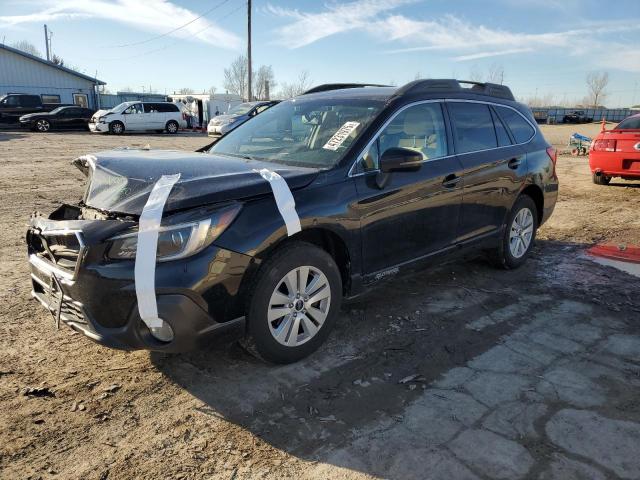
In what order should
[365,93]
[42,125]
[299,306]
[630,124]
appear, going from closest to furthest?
[299,306] < [365,93] < [630,124] < [42,125]

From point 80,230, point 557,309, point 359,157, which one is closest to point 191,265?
point 80,230

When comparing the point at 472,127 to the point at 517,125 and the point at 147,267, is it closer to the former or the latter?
the point at 517,125

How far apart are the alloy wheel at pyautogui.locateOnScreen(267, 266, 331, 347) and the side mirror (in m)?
0.92

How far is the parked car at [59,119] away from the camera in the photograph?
91.1ft

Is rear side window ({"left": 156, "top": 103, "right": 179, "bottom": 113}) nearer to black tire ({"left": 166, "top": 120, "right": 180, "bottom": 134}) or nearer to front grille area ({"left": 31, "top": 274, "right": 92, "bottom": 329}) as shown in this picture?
black tire ({"left": 166, "top": 120, "right": 180, "bottom": 134})

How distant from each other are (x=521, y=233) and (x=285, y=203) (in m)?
3.36

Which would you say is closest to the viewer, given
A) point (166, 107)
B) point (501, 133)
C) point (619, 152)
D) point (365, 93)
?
point (365, 93)

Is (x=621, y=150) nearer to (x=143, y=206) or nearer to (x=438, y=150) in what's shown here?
(x=438, y=150)

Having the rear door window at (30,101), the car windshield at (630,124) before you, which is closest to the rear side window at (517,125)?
the car windshield at (630,124)

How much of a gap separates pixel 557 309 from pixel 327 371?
232 cm

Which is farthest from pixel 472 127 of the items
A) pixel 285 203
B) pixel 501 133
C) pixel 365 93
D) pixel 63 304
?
pixel 63 304

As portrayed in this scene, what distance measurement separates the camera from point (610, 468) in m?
2.42

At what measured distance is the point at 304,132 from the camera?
13.4 feet

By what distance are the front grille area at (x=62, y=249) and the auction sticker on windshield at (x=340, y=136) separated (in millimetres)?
1825
